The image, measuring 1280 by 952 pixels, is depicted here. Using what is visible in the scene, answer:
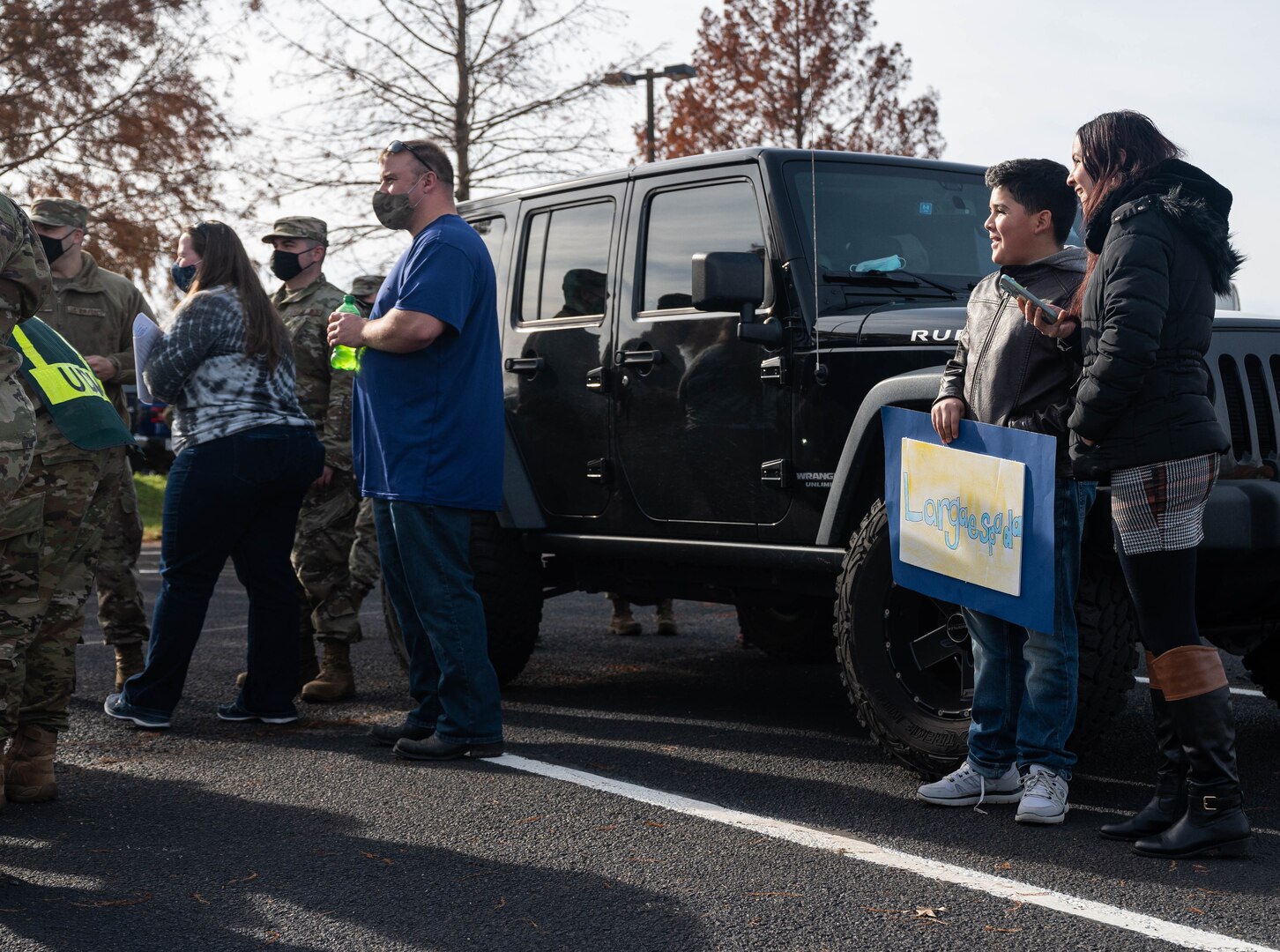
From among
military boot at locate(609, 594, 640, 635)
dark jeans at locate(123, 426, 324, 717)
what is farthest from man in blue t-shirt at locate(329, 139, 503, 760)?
military boot at locate(609, 594, 640, 635)

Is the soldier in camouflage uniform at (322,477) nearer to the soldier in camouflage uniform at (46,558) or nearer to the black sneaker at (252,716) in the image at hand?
the black sneaker at (252,716)

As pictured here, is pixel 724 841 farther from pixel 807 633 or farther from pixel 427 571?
pixel 807 633

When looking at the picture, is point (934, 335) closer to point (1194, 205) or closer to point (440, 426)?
point (1194, 205)

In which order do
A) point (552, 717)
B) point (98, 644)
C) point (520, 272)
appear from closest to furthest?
point (552, 717) < point (520, 272) < point (98, 644)

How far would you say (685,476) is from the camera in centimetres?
556

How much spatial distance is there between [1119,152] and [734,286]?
4.83 feet

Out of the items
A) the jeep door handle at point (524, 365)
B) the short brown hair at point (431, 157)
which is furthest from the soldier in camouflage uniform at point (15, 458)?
the jeep door handle at point (524, 365)

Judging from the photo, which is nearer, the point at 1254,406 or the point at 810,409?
the point at 1254,406

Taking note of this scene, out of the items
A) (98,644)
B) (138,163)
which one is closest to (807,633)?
(98,644)

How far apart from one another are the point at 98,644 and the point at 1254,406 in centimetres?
601

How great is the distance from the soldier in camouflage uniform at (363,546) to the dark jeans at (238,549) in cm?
71

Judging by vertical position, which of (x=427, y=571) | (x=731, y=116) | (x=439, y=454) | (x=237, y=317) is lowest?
(x=427, y=571)

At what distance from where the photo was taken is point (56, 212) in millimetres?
5832

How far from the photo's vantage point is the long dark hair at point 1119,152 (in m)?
3.85
